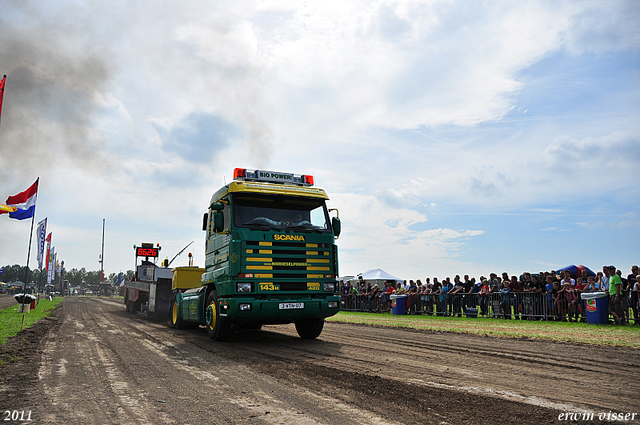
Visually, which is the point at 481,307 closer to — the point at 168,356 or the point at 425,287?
the point at 425,287

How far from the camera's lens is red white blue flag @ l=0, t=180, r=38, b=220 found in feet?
64.0

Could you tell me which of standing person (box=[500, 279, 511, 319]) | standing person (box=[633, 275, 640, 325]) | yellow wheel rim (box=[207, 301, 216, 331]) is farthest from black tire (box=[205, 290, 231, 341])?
standing person (box=[633, 275, 640, 325])

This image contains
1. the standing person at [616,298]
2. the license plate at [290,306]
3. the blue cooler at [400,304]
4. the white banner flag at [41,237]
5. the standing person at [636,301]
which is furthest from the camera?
the white banner flag at [41,237]

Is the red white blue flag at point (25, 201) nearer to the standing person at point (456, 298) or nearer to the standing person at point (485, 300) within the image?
the standing person at point (456, 298)

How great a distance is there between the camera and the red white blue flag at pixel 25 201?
→ 64.0 feet

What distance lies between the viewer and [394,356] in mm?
7703

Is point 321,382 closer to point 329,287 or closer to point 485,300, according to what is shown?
point 329,287

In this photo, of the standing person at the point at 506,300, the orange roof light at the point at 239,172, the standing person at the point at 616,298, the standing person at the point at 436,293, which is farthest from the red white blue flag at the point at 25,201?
the standing person at the point at 616,298

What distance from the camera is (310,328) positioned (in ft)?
35.0

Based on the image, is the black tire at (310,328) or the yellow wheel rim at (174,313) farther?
the yellow wheel rim at (174,313)

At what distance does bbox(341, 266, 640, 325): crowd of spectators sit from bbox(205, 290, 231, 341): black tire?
10598mm

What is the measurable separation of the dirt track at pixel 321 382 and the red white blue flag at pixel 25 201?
42.0 feet

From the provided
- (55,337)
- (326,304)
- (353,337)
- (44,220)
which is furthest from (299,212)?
(44,220)

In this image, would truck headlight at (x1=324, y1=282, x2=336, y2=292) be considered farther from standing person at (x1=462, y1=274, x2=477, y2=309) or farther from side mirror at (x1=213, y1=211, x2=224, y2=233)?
standing person at (x1=462, y1=274, x2=477, y2=309)
